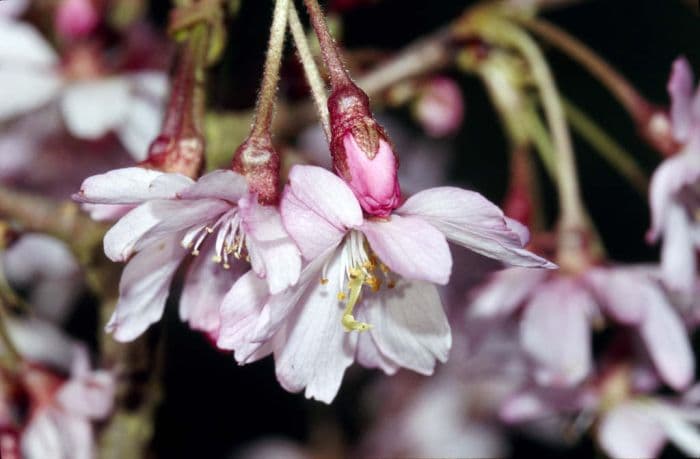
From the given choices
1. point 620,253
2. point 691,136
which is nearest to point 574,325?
point 691,136

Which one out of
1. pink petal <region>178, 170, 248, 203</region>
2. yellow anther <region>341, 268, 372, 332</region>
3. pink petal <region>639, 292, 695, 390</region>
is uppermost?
pink petal <region>178, 170, 248, 203</region>

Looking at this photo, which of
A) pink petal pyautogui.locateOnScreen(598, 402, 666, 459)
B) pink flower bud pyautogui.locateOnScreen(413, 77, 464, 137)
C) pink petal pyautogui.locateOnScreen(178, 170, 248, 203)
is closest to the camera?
pink petal pyautogui.locateOnScreen(178, 170, 248, 203)

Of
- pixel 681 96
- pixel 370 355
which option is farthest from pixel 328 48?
pixel 681 96

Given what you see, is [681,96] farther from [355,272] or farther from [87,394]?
[87,394]

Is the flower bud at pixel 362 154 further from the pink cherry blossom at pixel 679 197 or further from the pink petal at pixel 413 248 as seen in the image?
the pink cherry blossom at pixel 679 197

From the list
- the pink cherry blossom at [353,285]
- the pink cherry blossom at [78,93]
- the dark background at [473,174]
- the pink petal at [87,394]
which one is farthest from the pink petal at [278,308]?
the dark background at [473,174]

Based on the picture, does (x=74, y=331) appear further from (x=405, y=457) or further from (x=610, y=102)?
(x=610, y=102)

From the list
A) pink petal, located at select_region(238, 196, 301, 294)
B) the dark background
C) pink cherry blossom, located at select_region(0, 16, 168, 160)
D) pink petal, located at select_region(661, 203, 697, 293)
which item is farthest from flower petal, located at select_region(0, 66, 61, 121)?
pink petal, located at select_region(661, 203, 697, 293)

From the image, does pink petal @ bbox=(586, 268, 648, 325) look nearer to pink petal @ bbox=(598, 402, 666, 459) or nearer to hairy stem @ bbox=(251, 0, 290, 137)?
pink petal @ bbox=(598, 402, 666, 459)
